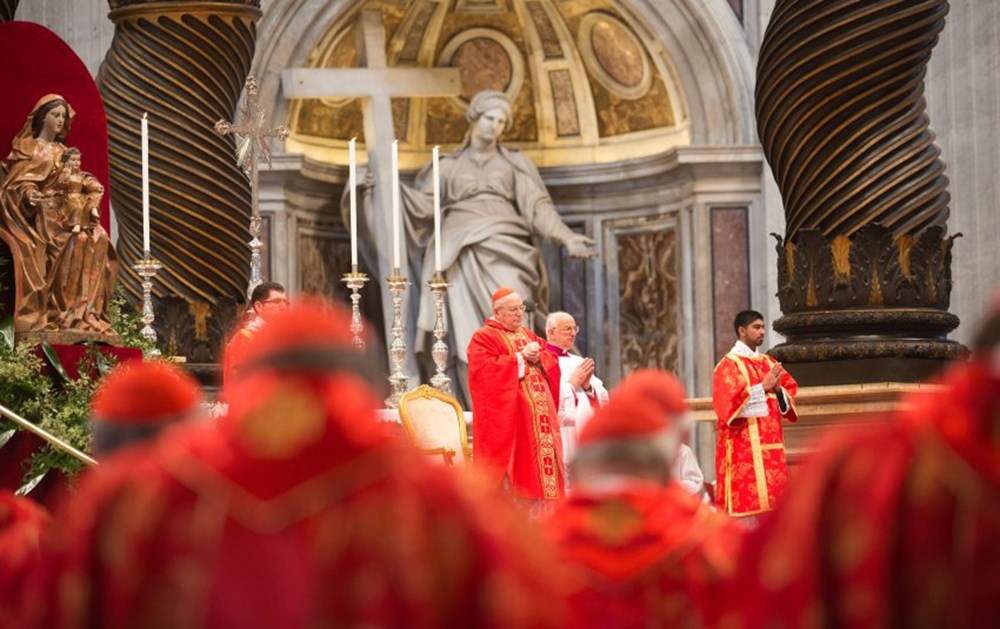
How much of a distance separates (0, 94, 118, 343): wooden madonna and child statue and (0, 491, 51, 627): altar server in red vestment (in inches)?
146

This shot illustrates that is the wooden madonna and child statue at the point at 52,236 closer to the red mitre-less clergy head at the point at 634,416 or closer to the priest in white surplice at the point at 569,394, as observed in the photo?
the priest in white surplice at the point at 569,394

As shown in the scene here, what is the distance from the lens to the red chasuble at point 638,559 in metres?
3.20

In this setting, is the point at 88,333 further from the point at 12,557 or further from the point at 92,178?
the point at 12,557

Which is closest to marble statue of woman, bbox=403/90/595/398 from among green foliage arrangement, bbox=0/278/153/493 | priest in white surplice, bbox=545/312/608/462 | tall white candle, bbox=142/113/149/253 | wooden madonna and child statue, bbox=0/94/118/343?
priest in white surplice, bbox=545/312/608/462

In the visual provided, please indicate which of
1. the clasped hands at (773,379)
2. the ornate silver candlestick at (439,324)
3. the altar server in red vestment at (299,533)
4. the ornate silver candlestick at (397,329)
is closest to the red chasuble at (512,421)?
the ornate silver candlestick at (439,324)

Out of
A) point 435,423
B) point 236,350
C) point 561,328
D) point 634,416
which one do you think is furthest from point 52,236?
point 634,416

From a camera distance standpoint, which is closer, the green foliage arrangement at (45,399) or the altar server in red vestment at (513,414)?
the green foliage arrangement at (45,399)

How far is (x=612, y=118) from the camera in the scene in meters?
15.6

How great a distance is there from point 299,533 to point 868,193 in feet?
18.9

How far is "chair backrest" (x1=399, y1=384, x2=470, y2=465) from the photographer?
923cm

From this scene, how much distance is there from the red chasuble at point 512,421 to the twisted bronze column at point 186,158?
1256 millimetres

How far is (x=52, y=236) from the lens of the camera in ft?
24.2

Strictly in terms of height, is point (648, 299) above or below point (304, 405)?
above

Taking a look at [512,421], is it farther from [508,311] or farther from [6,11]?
[6,11]
